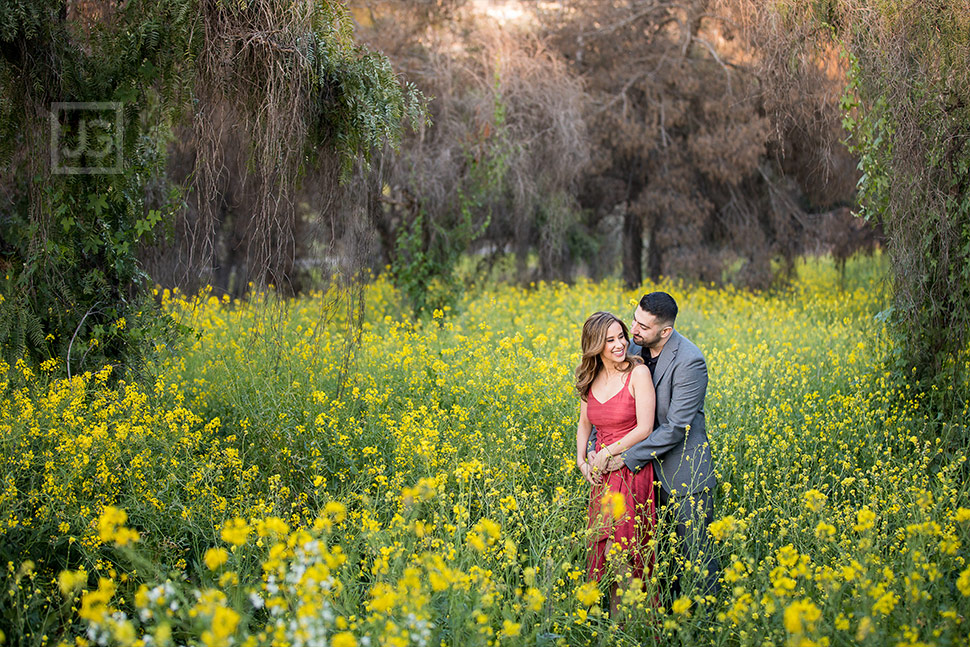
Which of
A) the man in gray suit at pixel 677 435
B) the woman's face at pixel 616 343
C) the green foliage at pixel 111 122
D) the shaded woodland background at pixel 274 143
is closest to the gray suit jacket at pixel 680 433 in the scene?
the man in gray suit at pixel 677 435

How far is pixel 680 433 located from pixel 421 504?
136cm

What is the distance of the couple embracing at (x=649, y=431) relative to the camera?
12.5 ft

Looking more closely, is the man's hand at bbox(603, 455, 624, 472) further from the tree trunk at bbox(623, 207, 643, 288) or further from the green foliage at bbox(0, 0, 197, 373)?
the tree trunk at bbox(623, 207, 643, 288)

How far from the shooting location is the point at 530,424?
5.34 metres

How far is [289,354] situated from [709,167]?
1036 centimetres

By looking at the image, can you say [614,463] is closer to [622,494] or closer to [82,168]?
[622,494]

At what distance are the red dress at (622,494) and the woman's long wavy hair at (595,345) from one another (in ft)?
0.29

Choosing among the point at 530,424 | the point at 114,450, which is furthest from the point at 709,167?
the point at 114,450

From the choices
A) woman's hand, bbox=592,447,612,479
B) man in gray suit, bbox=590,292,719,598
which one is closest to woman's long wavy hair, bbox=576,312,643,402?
man in gray suit, bbox=590,292,719,598

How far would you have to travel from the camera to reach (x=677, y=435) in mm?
3803

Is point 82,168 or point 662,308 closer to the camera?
point 662,308

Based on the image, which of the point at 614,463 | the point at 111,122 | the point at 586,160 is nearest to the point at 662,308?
the point at 614,463

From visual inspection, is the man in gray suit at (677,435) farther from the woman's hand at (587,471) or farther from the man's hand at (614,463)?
the woman's hand at (587,471)

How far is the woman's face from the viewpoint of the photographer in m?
3.91
